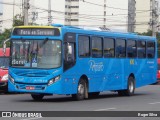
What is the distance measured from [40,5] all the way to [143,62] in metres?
110

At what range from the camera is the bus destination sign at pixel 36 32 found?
2203 centimetres

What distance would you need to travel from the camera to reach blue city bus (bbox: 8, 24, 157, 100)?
21.8 metres

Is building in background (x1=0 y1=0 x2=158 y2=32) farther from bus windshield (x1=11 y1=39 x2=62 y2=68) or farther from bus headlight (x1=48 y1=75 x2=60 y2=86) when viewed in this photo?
bus headlight (x1=48 y1=75 x2=60 y2=86)

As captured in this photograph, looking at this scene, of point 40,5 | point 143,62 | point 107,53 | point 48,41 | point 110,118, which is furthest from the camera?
point 40,5

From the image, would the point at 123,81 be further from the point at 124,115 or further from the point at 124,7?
the point at 124,7

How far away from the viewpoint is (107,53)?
25719 mm

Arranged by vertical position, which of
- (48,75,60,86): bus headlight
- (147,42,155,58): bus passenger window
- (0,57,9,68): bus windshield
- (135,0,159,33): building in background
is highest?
(135,0,159,33): building in background

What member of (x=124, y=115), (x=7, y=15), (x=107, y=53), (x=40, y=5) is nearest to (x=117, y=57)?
(x=107, y=53)

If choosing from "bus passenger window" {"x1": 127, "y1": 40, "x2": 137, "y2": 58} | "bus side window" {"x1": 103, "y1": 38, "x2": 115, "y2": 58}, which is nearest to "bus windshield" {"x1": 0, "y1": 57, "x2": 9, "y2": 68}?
"bus side window" {"x1": 103, "y1": 38, "x2": 115, "y2": 58}

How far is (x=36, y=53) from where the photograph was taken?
2197cm

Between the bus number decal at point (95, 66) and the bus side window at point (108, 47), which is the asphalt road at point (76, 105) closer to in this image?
the bus number decal at point (95, 66)

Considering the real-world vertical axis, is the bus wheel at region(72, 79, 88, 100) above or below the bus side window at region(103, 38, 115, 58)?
below

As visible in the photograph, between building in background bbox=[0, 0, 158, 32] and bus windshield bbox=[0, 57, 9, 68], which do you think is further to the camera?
building in background bbox=[0, 0, 158, 32]

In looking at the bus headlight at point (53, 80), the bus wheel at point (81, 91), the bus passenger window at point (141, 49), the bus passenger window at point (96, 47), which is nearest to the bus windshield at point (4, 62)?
the bus passenger window at point (96, 47)
